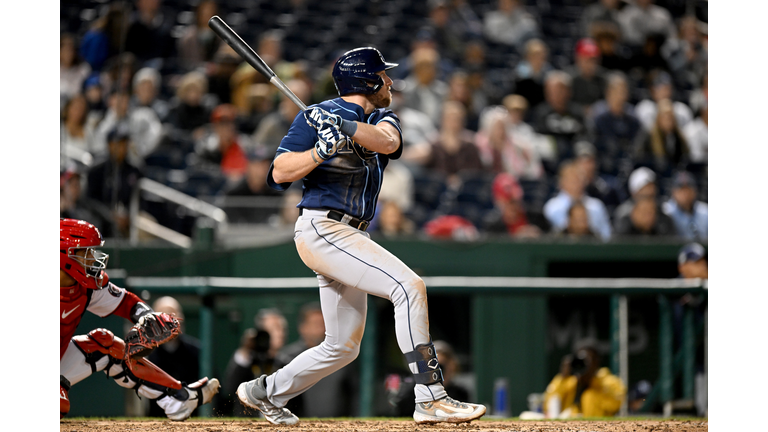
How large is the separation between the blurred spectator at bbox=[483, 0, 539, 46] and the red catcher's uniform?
20.2 feet

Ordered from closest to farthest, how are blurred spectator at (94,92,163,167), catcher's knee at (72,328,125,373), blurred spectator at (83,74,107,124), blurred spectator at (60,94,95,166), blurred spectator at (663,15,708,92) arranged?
1. catcher's knee at (72,328,125,373)
2. blurred spectator at (60,94,95,166)
3. blurred spectator at (83,74,107,124)
4. blurred spectator at (94,92,163,167)
5. blurred spectator at (663,15,708,92)

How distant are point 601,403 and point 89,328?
105 inches

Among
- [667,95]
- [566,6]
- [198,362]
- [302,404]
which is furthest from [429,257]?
[566,6]

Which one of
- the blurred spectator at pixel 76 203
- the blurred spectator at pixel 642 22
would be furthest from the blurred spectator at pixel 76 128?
the blurred spectator at pixel 642 22

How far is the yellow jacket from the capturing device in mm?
4469

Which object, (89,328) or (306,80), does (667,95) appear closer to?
(306,80)

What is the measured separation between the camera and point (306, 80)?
7.05 meters

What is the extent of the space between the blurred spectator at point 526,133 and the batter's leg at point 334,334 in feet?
14.1

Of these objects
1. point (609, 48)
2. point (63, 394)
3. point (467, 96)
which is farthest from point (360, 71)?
point (609, 48)

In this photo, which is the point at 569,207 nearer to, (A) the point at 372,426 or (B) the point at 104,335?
(A) the point at 372,426

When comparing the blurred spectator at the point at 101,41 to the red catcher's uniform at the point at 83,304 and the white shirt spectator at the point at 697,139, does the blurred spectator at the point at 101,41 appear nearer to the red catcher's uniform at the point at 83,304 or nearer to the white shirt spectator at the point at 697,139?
the red catcher's uniform at the point at 83,304

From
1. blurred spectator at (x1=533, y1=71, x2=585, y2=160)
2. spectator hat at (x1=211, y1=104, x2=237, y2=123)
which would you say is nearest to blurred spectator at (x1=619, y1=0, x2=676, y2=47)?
blurred spectator at (x1=533, y1=71, x2=585, y2=160)

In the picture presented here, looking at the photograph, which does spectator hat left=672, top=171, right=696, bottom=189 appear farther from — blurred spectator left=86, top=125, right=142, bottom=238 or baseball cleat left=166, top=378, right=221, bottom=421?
baseball cleat left=166, top=378, right=221, bottom=421

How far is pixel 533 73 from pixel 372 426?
208 inches
